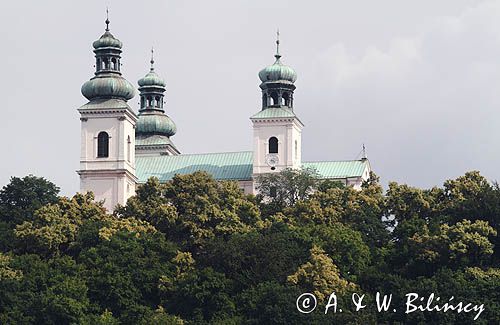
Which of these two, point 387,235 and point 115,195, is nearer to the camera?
point 387,235

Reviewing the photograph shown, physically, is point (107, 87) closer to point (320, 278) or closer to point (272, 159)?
point (272, 159)

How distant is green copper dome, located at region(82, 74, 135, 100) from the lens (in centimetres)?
14138

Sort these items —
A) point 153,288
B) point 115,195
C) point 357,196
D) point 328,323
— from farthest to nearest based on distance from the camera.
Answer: point 115,195
point 357,196
point 153,288
point 328,323

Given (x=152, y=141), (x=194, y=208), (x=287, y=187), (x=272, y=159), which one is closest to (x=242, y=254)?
(x=194, y=208)

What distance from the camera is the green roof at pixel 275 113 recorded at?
143125 mm

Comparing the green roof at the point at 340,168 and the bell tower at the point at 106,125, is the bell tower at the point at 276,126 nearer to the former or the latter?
the green roof at the point at 340,168

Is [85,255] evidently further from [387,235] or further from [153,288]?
[387,235]

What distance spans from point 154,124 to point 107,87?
12.5 metres

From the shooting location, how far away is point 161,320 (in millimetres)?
113250

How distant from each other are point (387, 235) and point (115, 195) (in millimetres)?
22034

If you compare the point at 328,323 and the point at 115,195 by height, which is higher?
the point at 115,195

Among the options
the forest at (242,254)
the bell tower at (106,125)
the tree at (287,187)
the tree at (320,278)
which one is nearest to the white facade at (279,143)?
the tree at (287,187)

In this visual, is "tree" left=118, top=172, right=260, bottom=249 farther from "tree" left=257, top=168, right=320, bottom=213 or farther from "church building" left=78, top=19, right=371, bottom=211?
"church building" left=78, top=19, right=371, bottom=211

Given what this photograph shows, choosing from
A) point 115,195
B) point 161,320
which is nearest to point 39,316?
point 161,320
